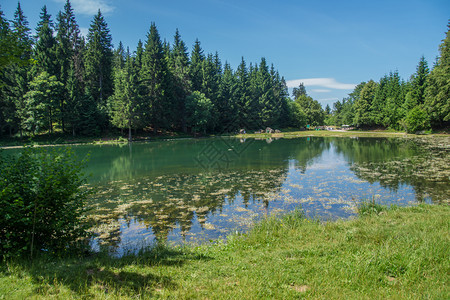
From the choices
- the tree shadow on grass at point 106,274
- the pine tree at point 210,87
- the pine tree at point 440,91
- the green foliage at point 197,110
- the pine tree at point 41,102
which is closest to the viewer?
the tree shadow on grass at point 106,274

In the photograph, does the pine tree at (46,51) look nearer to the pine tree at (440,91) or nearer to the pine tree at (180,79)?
the pine tree at (180,79)

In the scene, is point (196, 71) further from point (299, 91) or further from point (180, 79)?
point (299, 91)

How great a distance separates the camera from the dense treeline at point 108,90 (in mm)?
46406

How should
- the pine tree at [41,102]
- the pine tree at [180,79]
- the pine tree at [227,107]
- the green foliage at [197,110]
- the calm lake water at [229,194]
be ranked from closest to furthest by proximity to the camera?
the calm lake water at [229,194] < the pine tree at [41,102] < the green foliage at [197,110] < the pine tree at [180,79] < the pine tree at [227,107]

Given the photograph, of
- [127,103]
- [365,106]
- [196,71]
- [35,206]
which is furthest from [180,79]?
[35,206]

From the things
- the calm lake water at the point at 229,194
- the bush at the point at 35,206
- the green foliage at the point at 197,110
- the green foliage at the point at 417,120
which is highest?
the green foliage at the point at 197,110

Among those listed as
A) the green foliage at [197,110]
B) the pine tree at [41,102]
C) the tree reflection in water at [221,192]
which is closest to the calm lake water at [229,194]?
the tree reflection in water at [221,192]

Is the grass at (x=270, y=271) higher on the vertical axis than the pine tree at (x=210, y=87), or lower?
lower

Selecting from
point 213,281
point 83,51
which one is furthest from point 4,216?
point 83,51

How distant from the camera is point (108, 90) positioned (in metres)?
59.2

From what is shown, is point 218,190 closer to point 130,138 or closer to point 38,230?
point 38,230

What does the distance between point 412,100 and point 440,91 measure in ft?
27.1

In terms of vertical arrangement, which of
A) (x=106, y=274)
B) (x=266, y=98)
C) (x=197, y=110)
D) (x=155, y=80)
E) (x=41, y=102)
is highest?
(x=155, y=80)

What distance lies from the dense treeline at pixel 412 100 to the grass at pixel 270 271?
58834 millimetres
